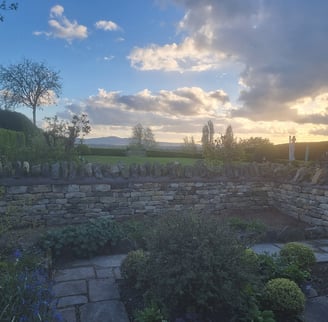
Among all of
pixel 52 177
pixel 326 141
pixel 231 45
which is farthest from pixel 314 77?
pixel 326 141

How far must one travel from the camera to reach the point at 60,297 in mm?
2807

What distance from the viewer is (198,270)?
7.59ft

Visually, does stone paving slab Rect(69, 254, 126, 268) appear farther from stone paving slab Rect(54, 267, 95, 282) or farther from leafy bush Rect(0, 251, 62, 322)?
leafy bush Rect(0, 251, 62, 322)

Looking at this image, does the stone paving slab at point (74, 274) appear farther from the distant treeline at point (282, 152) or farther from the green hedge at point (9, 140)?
the distant treeline at point (282, 152)

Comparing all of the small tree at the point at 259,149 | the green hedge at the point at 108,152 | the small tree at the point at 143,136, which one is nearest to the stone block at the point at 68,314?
the small tree at the point at 259,149

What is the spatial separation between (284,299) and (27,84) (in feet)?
75.8

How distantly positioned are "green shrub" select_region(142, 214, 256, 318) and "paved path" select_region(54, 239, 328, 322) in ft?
1.48

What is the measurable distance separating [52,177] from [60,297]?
3.08 metres

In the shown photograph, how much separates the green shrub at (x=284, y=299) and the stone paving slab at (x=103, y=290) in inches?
54.2

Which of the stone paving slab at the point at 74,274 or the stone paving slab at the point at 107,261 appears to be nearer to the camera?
the stone paving slab at the point at 74,274

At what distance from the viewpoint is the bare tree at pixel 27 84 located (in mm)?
21562

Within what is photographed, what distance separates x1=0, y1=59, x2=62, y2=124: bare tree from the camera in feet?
70.7

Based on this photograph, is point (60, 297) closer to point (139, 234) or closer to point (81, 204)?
point (139, 234)

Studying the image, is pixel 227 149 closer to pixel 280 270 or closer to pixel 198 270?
pixel 280 270
